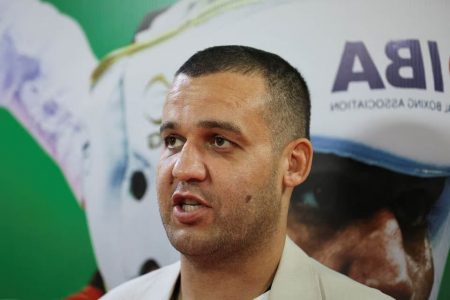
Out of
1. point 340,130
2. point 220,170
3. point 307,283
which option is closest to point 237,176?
point 220,170

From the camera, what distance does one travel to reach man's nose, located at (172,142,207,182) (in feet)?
4.02

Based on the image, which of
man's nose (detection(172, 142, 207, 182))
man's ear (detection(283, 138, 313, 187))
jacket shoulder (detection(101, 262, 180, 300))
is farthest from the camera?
jacket shoulder (detection(101, 262, 180, 300))

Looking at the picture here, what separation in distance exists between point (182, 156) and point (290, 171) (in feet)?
0.97

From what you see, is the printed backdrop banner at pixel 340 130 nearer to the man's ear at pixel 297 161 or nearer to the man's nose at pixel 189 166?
the man's ear at pixel 297 161

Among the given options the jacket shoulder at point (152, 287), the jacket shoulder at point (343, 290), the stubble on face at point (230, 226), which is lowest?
the jacket shoulder at point (152, 287)

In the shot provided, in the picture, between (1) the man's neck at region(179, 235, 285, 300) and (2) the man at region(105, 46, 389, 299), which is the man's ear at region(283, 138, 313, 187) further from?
(1) the man's neck at region(179, 235, 285, 300)

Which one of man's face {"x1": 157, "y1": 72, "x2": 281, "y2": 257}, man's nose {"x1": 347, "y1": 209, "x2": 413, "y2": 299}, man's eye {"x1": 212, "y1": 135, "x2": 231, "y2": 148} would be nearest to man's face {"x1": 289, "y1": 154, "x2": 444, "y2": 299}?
man's nose {"x1": 347, "y1": 209, "x2": 413, "y2": 299}

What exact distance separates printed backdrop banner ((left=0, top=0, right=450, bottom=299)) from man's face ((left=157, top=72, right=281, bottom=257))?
1.23ft

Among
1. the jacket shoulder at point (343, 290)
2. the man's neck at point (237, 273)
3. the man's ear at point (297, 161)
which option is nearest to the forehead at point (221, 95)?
the man's ear at point (297, 161)

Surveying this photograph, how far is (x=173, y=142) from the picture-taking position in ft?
4.39

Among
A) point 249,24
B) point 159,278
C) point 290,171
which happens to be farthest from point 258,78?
point 159,278

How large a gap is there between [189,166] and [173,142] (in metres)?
0.13

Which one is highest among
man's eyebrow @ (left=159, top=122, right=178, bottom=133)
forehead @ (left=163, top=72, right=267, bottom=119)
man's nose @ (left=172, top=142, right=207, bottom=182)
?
forehead @ (left=163, top=72, right=267, bottom=119)

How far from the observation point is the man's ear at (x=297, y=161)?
A: 1338 mm
